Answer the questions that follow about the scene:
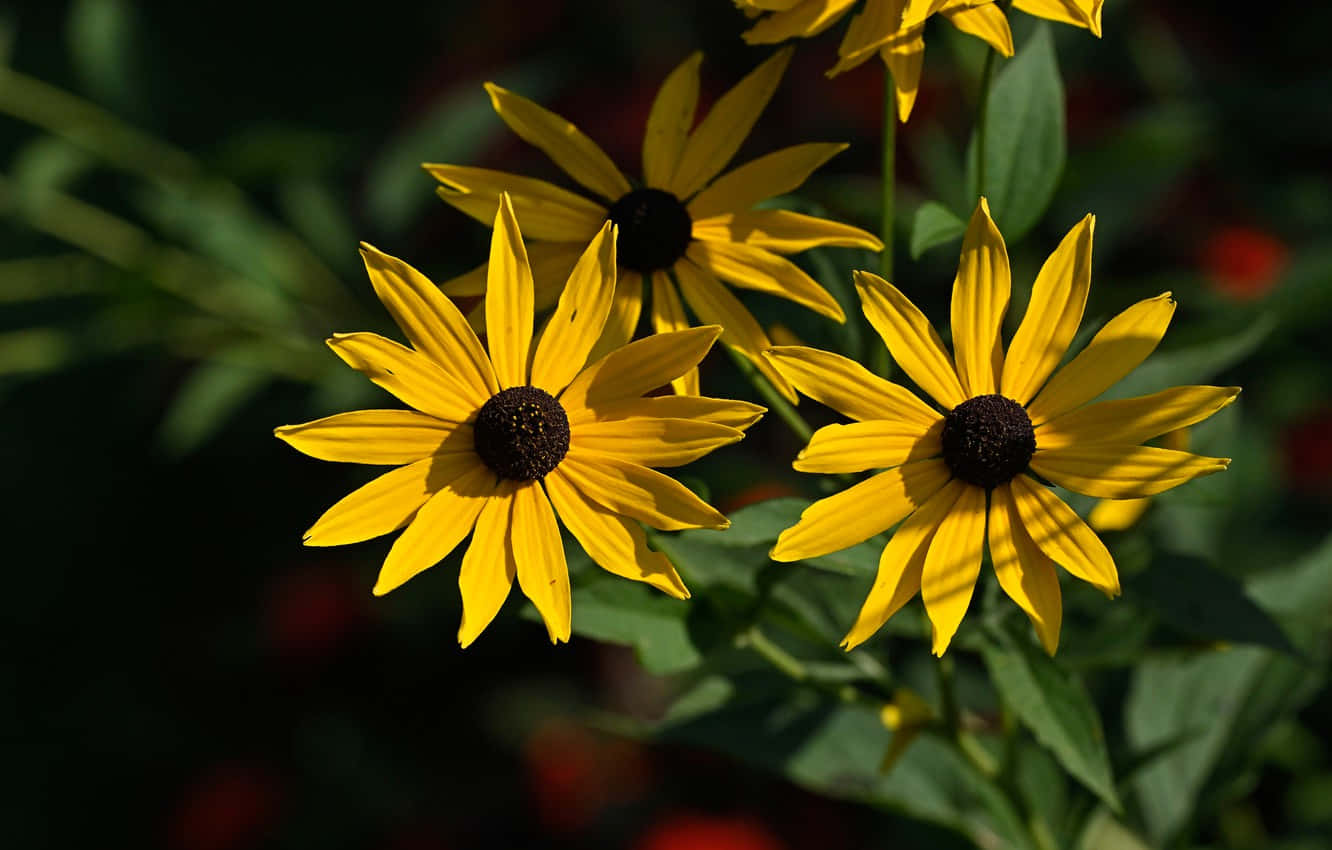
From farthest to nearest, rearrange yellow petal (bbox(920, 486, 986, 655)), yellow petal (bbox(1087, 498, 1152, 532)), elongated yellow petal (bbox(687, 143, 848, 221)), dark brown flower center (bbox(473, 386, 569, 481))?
yellow petal (bbox(1087, 498, 1152, 532)) → elongated yellow petal (bbox(687, 143, 848, 221)) → dark brown flower center (bbox(473, 386, 569, 481)) → yellow petal (bbox(920, 486, 986, 655))

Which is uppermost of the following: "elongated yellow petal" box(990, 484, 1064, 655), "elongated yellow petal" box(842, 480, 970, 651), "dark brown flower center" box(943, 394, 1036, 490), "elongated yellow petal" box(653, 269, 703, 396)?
"elongated yellow petal" box(653, 269, 703, 396)

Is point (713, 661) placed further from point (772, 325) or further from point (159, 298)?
point (159, 298)

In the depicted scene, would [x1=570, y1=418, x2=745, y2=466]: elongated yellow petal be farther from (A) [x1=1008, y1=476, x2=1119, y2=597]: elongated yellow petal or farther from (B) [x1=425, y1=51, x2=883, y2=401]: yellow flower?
(A) [x1=1008, y1=476, x2=1119, y2=597]: elongated yellow petal

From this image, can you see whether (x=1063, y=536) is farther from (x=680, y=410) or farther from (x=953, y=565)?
(x=680, y=410)

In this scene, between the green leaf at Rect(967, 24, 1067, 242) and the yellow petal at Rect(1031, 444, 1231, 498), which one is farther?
the green leaf at Rect(967, 24, 1067, 242)

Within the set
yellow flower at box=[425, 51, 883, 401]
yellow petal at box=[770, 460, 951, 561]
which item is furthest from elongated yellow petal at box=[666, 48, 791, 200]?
yellow petal at box=[770, 460, 951, 561]

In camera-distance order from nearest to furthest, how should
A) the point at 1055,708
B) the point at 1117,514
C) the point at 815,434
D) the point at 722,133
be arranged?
the point at 815,434, the point at 1055,708, the point at 722,133, the point at 1117,514

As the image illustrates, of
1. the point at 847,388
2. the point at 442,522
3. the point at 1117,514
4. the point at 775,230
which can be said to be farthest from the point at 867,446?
the point at 1117,514

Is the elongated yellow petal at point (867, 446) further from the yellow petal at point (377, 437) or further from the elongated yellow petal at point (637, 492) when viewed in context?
the yellow petal at point (377, 437)
